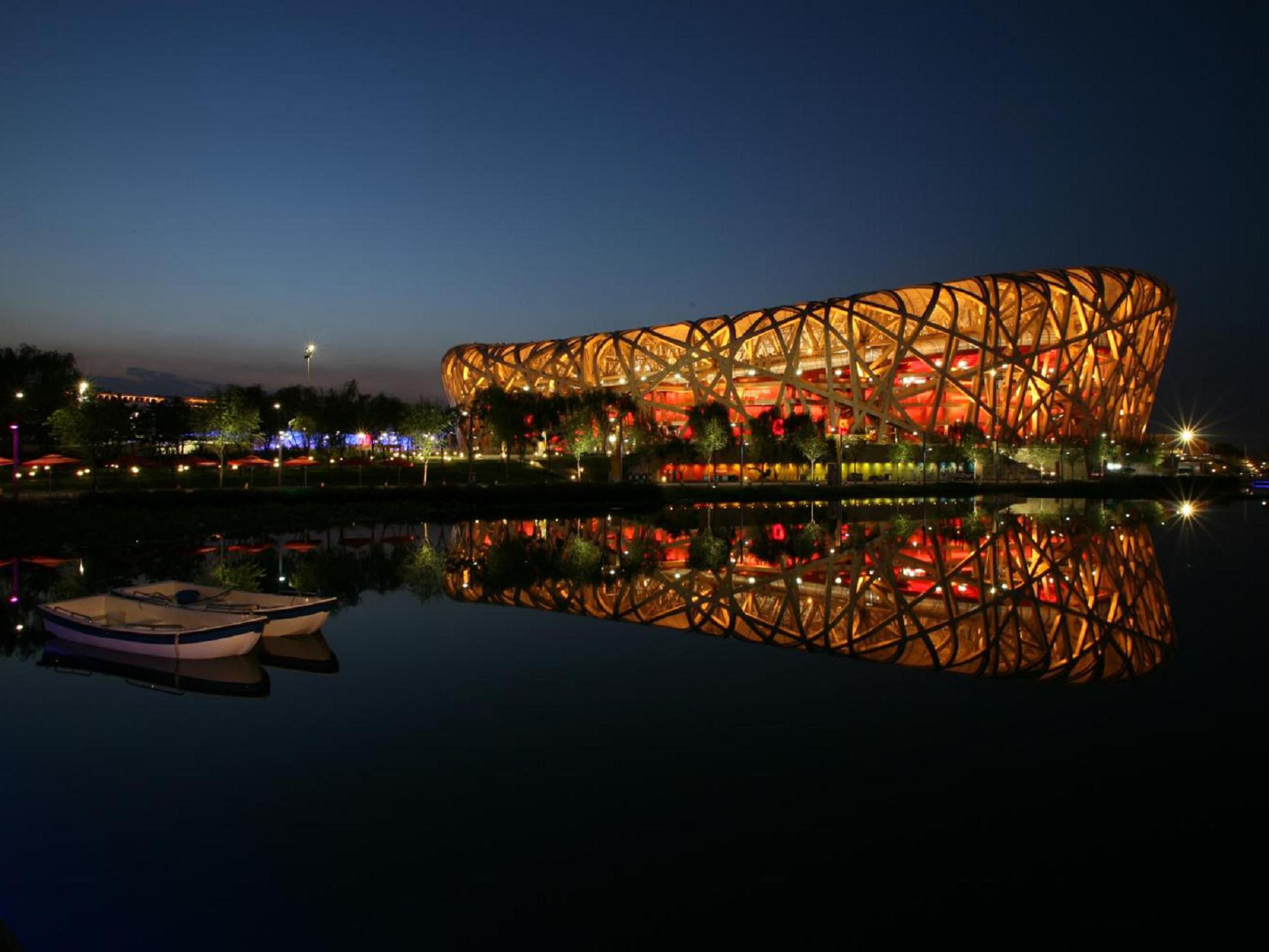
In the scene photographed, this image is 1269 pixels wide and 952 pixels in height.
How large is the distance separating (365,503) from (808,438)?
36960 mm

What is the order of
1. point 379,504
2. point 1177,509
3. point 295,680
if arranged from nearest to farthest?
1. point 295,680
2. point 379,504
3. point 1177,509

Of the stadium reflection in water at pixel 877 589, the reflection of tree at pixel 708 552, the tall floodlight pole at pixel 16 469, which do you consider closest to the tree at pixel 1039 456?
the stadium reflection in water at pixel 877 589

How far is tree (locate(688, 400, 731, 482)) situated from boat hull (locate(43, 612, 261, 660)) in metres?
53.6

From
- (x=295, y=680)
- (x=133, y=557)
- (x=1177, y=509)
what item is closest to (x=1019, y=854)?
(x=295, y=680)

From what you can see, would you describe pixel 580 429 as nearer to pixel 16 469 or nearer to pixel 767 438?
pixel 767 438

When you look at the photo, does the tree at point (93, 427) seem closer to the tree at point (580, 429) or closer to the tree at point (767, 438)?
the tree at point (580, 429)

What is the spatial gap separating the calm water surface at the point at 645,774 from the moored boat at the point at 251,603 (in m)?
0.39

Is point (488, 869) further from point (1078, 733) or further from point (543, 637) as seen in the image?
point (543, 637)

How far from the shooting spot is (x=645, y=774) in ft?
27.2

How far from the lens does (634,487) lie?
169 feet

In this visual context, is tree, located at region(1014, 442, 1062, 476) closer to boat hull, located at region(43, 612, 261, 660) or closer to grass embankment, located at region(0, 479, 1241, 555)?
grass embankment, located at region(0, 479, 1241, 555)

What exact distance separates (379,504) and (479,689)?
31.2m

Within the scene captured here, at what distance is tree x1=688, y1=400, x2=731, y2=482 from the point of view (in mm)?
66562

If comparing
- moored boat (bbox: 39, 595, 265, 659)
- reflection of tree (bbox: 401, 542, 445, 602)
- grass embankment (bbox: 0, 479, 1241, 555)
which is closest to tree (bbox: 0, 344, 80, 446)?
grass embankment (bbox: 0, 479, 1241, 555)
